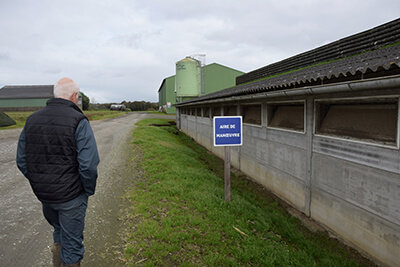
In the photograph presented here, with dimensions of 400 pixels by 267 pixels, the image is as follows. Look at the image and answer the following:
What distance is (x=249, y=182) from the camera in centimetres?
789

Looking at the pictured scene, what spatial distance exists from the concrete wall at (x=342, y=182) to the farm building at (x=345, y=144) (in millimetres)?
14

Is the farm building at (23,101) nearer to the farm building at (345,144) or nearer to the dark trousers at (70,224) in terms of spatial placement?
the farm building at (345,144)

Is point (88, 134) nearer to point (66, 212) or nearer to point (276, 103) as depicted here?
point (66, 212)

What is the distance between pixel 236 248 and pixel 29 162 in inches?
114

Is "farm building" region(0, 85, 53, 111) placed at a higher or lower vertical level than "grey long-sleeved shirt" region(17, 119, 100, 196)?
higher

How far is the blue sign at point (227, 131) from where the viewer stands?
4.90 metres

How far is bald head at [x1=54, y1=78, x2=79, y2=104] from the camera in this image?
242cm

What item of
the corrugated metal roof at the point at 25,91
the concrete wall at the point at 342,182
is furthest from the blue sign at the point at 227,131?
the corrugated metal roof at the point at 25,91

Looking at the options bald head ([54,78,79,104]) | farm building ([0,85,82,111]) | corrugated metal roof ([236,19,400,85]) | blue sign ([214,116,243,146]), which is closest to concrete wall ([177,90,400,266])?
blue sign ([214,116,243,146])

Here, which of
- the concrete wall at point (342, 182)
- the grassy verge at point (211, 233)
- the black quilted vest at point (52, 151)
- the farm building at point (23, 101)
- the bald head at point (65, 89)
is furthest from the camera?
the farm building at point (23, 101)

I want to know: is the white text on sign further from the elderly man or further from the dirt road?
the elderly man

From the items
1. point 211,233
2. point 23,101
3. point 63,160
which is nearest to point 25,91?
point 23,101

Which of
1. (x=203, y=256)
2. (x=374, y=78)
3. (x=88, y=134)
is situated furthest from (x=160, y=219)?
(x=374, y=78)

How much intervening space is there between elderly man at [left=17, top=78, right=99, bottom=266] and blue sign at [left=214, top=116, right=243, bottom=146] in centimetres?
288
